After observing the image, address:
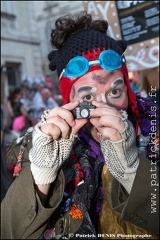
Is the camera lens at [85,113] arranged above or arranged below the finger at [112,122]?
above

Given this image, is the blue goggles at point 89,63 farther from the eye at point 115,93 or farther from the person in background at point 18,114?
the person in background at point 18,114

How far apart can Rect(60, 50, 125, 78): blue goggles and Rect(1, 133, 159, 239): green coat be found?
1.31ft

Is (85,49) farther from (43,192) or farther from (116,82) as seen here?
(43,192)

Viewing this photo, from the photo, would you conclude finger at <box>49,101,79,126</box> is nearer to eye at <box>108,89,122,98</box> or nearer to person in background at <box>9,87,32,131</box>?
eye at <box>108,89,122,98</box>

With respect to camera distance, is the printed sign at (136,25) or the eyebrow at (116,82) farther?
the printed sign at (136,25)

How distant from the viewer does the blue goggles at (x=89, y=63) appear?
1170 mm

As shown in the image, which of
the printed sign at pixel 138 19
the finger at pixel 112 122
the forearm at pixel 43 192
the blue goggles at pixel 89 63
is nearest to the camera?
the finger at pixel 112 122

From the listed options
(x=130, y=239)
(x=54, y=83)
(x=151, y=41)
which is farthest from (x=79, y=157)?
(x=54, y=83)

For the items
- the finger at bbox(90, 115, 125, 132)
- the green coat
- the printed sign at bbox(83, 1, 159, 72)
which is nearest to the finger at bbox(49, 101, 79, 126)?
the finger at bbox(90, 115, 125, 132)

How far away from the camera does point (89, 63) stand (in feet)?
3.87

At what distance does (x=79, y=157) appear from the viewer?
3.88 ft

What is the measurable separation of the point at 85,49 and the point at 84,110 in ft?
1.14

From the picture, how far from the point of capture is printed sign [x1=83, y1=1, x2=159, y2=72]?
2.12m

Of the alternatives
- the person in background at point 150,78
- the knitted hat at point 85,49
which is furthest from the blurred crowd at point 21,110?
the knitted hat at point 85,49
